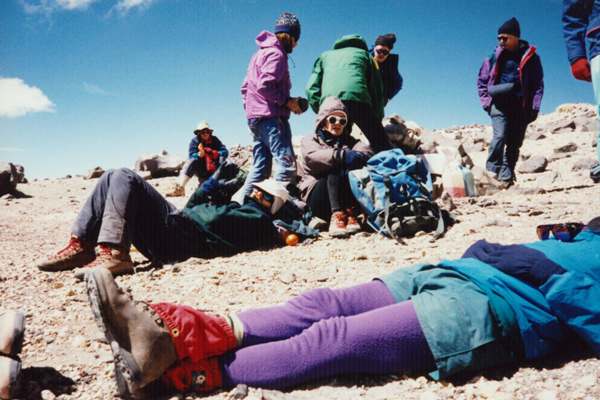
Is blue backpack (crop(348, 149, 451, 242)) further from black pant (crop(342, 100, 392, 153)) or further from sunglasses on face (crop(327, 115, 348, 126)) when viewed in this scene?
black pant (crop(342, 100, 392, 153))

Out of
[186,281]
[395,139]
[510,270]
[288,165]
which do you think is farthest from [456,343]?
[395,139]

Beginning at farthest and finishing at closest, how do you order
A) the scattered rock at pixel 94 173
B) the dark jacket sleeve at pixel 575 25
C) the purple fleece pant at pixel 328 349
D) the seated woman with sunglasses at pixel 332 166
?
the scattered rock at pixel 94 173 < the seated woman with sunglasses at pixel 332 166 < the dark jacket sleeve at pixel 575 25 < the purple fleece pant at pixel 328 349

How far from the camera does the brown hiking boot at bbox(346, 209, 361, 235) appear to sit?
4.76m

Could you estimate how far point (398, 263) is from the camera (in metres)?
3.69

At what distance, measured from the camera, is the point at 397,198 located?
4.56 m

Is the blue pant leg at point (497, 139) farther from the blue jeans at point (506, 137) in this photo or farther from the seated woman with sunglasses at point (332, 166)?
the seated woman with sunglasses at point (332, 166)

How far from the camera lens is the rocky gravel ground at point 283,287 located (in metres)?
1.82

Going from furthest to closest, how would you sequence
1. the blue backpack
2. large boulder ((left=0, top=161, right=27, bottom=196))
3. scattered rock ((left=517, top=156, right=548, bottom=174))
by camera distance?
large boulder ((left=0, top=161, right=27, bottom=196)) < scattered rock ((left=517, top=156, right=548, bottom=174)) < the blue backpack

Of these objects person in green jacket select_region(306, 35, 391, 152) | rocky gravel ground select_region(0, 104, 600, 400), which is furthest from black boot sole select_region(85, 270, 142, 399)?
person in green jacket select_region(306, 35, 391, 152)

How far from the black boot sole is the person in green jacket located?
4.52m

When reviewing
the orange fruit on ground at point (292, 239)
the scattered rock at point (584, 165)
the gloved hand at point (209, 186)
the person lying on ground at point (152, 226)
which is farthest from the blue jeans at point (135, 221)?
the scattered rock at point (584, 165)

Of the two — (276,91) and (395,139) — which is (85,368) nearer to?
(276,91)

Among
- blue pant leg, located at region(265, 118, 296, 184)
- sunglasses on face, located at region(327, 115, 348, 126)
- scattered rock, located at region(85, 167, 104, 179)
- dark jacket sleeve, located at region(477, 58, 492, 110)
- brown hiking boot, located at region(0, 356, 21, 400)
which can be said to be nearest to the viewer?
brown hiking boot, located at region(0, 356, 21, 400)

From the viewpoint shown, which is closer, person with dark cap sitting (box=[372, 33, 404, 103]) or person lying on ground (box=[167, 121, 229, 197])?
person with dark cap sitting (box=[372, 33, 404, 103])
